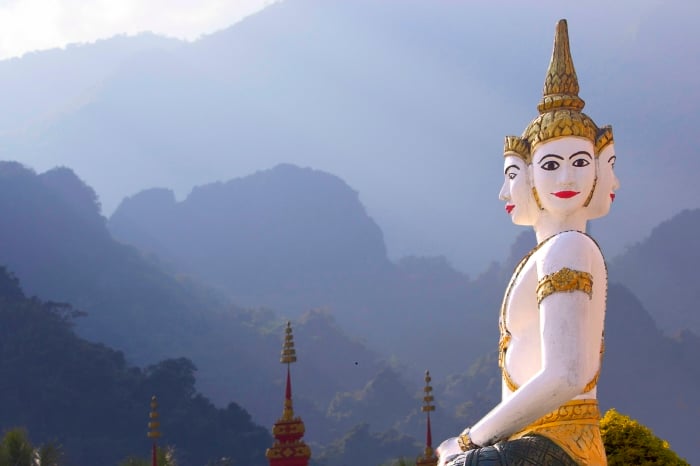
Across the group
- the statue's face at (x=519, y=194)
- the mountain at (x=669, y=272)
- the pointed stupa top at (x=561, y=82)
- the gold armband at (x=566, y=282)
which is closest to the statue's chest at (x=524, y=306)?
the gold armband at (x=566, y=282)

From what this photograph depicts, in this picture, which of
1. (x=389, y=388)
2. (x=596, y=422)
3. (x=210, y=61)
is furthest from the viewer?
(x=210, y=61)

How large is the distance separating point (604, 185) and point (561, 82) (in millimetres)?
549

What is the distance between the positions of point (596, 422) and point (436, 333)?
44160 mm

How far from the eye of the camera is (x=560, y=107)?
6023 millimetres

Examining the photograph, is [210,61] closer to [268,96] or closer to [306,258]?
[268,96]

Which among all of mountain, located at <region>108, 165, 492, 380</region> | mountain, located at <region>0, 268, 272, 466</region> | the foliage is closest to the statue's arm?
the foliage

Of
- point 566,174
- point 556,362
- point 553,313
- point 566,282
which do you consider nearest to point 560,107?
point 566,174

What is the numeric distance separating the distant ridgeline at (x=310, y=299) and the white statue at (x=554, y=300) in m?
24.1

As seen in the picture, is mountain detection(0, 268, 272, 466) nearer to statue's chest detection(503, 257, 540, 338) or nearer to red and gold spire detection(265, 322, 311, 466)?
red and gold spire detection(265, 322, 311, 466)

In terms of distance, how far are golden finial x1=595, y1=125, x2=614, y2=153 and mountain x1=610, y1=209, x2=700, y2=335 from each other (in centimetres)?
3892

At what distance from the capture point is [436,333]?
49531 mm

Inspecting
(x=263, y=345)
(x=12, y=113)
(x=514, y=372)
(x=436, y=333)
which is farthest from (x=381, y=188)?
(x=514, y=372)

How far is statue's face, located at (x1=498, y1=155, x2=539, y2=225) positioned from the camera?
6.00m

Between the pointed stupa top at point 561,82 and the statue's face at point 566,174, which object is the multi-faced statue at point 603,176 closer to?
the statue's face at point 566,174
